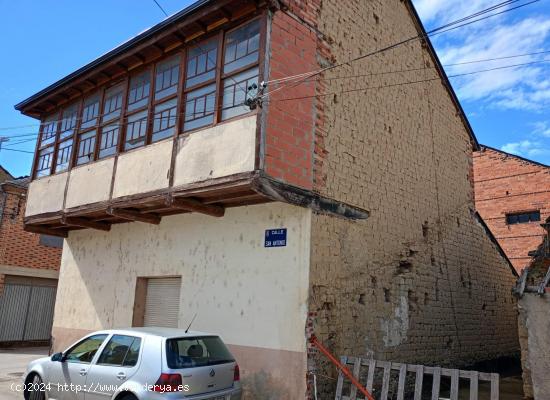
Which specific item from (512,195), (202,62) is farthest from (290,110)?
(512,195)

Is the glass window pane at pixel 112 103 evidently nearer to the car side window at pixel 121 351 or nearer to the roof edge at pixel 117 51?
the roof edge at pixel 117 51

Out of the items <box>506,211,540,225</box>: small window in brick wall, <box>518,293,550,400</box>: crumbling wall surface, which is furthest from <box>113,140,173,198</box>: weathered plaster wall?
<box>506,211,540,225</box>: small window in brick wall

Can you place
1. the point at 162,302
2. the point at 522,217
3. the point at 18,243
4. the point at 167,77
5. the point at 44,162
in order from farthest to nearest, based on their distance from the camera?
1. the point at 522,217
2. the point at 18,243
3. the point at 44,162
4. the point at 162,302
5. the point at 167,77

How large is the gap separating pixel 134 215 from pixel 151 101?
242cm

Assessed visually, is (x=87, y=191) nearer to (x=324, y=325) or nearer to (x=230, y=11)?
(x=230, y=11)

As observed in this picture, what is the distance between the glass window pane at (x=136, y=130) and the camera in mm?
10000

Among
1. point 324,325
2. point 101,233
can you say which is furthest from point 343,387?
point 101,233

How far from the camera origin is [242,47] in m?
8.39

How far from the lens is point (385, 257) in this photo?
31.9 feet

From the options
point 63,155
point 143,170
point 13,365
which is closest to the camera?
point 143,170

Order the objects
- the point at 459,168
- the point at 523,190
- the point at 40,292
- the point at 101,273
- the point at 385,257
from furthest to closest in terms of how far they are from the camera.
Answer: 1. the point at 523,190
2. the point at 40,292
3. the point at 459,168
4. the point at 101,273
5. the point at 385,257

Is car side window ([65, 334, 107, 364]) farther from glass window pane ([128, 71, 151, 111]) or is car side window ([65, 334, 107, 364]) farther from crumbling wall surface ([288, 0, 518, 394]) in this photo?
glass window pane ([128, 71, 151, 111])

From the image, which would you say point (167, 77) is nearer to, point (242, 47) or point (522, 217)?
point (242, 47)

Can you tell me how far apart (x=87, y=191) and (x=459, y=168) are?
32.1ft
